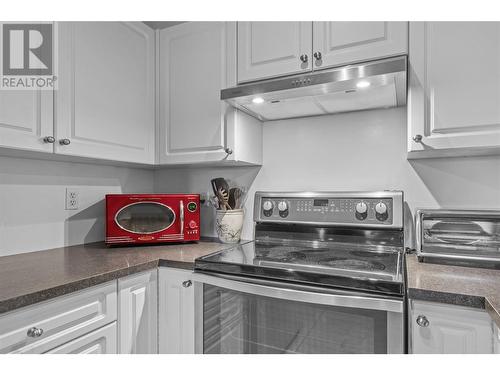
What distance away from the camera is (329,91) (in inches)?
53.2

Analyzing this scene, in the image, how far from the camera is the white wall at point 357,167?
1.47m

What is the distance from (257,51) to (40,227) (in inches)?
52.8

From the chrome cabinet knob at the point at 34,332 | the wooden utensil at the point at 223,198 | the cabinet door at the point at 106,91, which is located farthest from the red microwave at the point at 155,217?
the chrome cabinet knob at the point at 34,332

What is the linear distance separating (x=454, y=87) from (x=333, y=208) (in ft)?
2.32

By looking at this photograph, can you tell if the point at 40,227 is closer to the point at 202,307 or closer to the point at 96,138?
the point at 96,138

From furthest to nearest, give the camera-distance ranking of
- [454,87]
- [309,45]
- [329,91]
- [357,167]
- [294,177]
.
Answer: [294,177], [357,167], [309,45], [329,91], [454,87]

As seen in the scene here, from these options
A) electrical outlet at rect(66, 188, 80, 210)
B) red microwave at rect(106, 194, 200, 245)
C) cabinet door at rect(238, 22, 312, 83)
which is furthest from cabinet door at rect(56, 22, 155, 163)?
cabinet door at rect(238, 22, 312, 83)

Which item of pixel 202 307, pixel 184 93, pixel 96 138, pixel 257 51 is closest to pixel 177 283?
pixel 202 307

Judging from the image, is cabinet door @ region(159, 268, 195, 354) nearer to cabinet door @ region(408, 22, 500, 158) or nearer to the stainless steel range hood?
the stainless steel range hood

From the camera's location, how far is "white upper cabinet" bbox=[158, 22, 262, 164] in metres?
1.65

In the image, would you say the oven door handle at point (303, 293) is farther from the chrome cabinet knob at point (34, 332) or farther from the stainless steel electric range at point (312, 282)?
the chrome cabinet knob at point (34, 332)

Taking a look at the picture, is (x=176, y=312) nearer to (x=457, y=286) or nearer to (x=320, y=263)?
(x=320, y=263)
